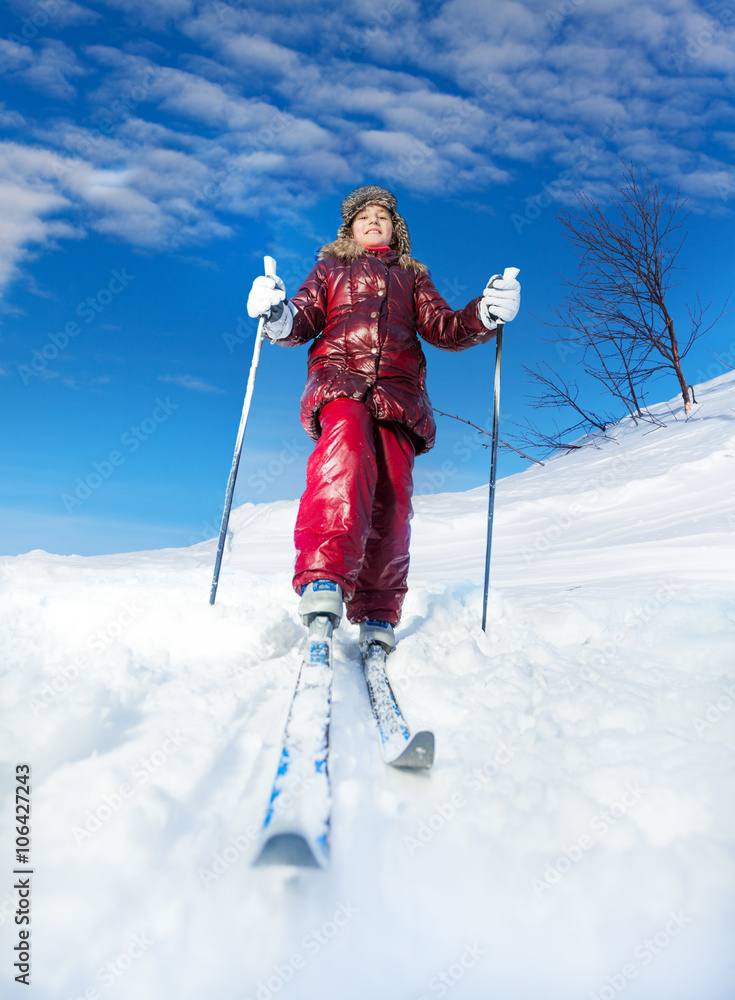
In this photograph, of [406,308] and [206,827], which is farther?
[406,308]

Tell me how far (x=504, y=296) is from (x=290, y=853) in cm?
225

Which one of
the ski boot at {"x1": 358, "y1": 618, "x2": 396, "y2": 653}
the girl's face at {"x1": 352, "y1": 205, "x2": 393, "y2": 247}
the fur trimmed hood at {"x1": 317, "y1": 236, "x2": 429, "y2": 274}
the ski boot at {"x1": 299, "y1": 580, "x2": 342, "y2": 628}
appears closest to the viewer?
the ski boot at {"x1": 299, "y1": 580, "x2": 342, "y2": 628}

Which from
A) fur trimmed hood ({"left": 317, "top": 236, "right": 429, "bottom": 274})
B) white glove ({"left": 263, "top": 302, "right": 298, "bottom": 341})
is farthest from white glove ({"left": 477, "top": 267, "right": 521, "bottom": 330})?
white glove ({"left": 263, "top": 302, "right": 298, "bottom": 341})

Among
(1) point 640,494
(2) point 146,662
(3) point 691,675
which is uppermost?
(1) point 640,494

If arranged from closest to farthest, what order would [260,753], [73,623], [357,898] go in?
[357,898], [260,753], [73,623]

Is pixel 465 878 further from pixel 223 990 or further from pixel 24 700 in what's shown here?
pixel 24 700

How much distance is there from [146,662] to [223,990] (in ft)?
3.57

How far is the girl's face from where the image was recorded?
112 inches

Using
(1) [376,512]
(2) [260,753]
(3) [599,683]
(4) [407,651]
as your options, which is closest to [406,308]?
(1) [376,512]

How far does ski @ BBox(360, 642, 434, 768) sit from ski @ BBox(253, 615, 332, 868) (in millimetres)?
157

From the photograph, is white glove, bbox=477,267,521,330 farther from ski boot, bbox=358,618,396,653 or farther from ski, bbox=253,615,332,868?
ski, bbox=253,615,332,868

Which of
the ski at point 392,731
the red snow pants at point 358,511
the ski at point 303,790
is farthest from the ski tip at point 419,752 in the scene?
the red snow pants at point 358,511

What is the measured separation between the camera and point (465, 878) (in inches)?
38.4

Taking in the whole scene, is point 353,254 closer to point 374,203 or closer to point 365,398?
point 374,203
